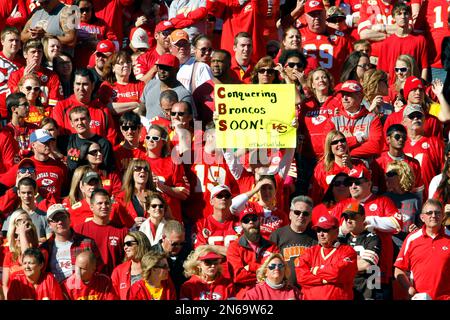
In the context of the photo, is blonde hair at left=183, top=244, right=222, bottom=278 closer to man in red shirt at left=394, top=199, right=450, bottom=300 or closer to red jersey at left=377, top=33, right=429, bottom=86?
man in red shirt at left=394, top=199, right=450, bottom=300

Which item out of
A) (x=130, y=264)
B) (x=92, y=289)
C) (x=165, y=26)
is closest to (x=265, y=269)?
(x=130, y=264)

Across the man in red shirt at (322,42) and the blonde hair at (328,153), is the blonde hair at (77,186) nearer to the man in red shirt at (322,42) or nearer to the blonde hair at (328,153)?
the blonde hair at (328,153)

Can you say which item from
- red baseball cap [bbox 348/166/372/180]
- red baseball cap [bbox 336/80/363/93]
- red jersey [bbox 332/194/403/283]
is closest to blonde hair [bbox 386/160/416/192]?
red baseball cap [bbox 348/166/372/180]

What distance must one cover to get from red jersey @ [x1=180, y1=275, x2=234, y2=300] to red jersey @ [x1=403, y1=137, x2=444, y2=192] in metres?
3.25

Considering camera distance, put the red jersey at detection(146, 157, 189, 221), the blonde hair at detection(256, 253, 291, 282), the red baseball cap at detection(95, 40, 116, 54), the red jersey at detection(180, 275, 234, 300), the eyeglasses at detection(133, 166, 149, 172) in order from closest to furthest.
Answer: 1. the blonde hair at detection(256, 253, 291, 282)
2. the red jersey at detection(180, 275, 234, 300)
3. the eyeglasses at detection(133, 166, 149, 172)
4. the red jersey at detection(146, 157, 189, 221)
5. the red baseball cap at detection(95, 40, 116, 54)

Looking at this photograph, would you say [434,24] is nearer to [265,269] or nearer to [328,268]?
[328,268]

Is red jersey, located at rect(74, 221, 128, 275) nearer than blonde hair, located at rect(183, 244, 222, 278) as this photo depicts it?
No

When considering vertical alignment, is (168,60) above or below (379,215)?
above

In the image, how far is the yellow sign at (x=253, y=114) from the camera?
19.3 meters

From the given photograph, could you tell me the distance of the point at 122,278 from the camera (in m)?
18.2

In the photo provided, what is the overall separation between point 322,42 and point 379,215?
415 centimetres

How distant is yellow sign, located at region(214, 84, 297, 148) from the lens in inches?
758

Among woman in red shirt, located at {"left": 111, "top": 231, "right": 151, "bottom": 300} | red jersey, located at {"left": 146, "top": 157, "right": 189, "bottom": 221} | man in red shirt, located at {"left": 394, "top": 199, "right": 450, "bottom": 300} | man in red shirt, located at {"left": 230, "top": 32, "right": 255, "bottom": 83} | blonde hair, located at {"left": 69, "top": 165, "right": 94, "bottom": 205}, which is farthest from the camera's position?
man in red shirt, located at {"left": 230, "top": 32, "right": 255, "bottom": 83}
